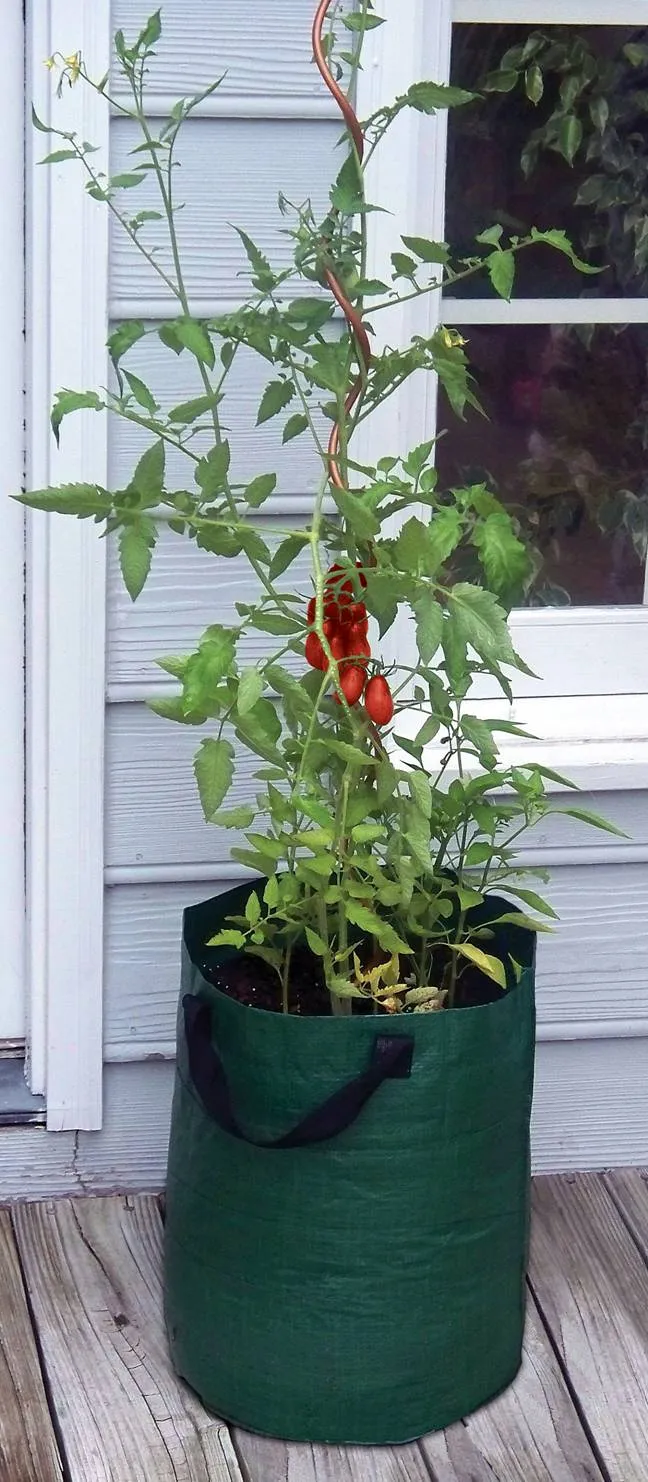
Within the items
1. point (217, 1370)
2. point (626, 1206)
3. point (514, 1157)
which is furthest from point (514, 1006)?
point (626, 1206)

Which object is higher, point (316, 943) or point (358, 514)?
point (358, 514)

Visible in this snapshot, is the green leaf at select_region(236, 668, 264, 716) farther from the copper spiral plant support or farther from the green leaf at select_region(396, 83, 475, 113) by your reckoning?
the green leaf at select_region(396, 83, 475, 113)

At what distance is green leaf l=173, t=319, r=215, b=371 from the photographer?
1.29 m

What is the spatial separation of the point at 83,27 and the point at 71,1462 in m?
1.26

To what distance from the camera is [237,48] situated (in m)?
1.56

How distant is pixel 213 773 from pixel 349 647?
5.6 inches

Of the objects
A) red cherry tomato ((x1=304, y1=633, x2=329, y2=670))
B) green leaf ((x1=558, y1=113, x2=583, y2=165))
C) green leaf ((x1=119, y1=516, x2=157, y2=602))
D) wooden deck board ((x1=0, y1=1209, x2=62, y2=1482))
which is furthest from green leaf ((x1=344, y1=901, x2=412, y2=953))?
green leaf ((x1=558, y1=113, x2=583, y2=165))

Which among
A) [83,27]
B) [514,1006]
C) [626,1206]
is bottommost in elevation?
[626,1206]

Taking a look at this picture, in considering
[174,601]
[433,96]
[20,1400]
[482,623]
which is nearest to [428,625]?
[482,623]

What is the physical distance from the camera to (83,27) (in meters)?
1.50

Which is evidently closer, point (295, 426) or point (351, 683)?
point (351, 683)

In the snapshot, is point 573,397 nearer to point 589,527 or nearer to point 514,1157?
point 589,527

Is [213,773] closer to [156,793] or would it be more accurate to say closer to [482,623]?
[482,623]

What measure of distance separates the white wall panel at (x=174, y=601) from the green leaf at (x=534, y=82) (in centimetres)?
49
